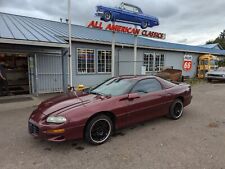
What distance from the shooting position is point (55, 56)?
35.1ft

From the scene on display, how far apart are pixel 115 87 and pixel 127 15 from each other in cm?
738

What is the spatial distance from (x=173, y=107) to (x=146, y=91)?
1.20 metres

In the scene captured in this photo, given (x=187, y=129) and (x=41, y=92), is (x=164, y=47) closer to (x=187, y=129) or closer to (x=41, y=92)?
(x=41, y=92)

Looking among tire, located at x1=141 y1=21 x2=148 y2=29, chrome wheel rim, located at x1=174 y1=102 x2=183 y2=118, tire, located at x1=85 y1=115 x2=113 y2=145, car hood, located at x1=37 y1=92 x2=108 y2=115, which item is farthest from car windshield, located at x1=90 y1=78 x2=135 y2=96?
tire, located at x1=141 y1=21 x2=148 y2=29

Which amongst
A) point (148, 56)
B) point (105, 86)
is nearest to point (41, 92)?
point (105, 86)

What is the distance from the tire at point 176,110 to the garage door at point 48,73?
7229 mm

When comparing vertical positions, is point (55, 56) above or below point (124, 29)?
below

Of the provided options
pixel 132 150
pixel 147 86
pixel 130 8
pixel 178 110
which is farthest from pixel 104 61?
pixel 132 150

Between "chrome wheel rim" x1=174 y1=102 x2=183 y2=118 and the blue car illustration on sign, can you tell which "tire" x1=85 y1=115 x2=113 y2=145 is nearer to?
"chrome wheel rim" x1=174 y1=102 x2=183 y2=118

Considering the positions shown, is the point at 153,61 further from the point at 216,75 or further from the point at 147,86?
the point at 147,86

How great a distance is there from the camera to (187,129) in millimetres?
4859

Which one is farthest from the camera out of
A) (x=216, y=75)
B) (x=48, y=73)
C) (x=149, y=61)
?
(x=216, y=75)

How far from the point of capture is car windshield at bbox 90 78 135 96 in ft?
15.2

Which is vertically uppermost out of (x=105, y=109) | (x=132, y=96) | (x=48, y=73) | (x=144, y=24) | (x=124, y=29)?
(x=144, y=24)
